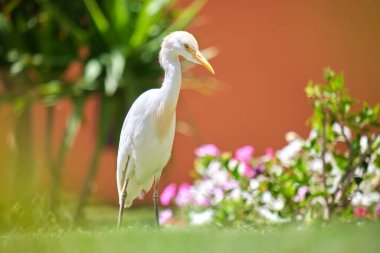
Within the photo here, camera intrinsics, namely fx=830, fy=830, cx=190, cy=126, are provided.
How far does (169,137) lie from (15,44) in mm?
3857

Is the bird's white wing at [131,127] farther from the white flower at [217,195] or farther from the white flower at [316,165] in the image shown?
the white flower at [316,165]

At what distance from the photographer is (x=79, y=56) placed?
7500mm

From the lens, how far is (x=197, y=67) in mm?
8469

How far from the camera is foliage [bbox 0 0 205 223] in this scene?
703cm

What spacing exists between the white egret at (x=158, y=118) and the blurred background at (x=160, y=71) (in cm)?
280

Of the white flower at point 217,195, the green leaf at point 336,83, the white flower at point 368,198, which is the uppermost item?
the green leaf at point 336,83

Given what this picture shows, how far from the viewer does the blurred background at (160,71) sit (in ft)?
23.6

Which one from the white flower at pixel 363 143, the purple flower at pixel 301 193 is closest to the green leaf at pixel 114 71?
the purple flower at pixel 301 193

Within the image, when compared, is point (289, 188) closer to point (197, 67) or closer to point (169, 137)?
point (169, 137)

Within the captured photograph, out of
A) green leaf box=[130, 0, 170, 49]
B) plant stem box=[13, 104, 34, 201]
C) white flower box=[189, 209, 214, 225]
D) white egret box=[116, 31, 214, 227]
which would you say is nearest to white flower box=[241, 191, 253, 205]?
white flower box=[189, 209, 214, 225]

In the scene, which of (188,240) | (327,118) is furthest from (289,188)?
(188,240)

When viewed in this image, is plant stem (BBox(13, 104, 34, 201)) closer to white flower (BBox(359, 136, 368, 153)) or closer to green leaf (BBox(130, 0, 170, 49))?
green leaf (BBox(130, 0, 170, 49))

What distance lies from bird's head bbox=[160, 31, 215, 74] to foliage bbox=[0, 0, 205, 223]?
295cm

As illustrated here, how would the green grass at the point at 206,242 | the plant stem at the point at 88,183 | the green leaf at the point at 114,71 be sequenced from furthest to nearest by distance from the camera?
the green leaf at the point at 114,71 < the plant stem at the point at 88,183 < the green grass at the point at 206,242
